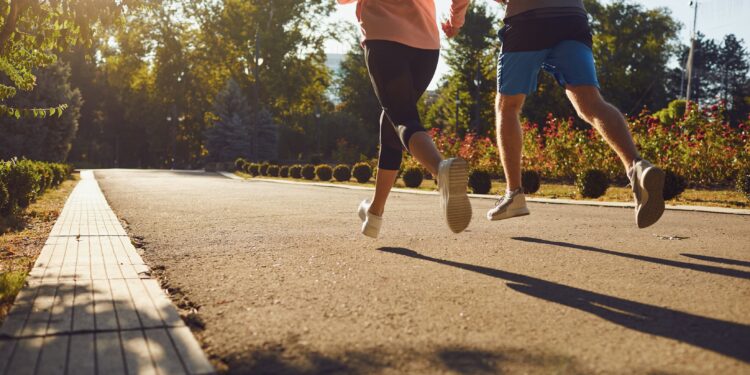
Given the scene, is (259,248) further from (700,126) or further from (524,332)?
(700,126)

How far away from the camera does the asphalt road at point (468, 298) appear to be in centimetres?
189

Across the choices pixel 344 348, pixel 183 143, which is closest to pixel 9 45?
pixel 344 348

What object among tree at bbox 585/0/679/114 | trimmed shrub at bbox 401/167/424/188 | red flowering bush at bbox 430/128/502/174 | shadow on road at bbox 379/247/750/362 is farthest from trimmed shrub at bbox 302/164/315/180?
tree at bbox 585/0/679/114

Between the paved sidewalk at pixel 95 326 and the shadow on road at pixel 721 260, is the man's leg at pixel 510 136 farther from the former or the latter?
the paved sidewalk at pixel 95 326

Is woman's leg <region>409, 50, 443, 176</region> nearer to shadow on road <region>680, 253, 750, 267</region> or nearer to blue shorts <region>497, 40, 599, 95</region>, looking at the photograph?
blue shorts <region>497, 40, 599, 95</region>

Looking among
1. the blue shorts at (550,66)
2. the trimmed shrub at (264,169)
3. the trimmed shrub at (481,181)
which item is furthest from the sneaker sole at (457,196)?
the trimmed shrub at (264,169)

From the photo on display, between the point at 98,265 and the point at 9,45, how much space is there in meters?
2.35

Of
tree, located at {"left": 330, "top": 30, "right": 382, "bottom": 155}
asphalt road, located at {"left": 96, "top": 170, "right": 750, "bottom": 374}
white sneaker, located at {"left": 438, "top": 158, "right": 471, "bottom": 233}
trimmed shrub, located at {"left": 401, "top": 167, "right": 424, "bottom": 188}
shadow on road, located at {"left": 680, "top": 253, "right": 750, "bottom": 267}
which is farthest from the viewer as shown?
tree, located at {"left": 330, "top": 30, "right": 382, "bottom": 155}

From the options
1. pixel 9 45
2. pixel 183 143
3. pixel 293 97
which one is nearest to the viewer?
pixel 9 45

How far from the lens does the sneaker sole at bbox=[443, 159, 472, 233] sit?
307 centimetres

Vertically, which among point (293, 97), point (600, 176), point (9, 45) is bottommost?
point (600, 176)

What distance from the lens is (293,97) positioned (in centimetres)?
5050

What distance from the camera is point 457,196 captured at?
313 cm

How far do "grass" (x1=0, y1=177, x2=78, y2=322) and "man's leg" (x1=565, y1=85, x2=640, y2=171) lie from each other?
307 centimetres
